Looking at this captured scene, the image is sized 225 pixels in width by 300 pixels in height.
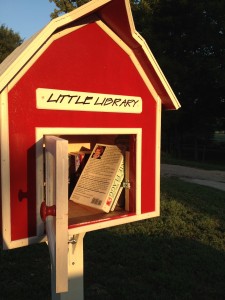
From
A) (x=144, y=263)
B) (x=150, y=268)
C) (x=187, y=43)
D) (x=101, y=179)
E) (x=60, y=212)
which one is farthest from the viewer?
(x=187, y=43)

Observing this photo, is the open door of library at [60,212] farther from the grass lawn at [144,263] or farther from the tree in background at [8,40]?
the tree in background at [8,40]

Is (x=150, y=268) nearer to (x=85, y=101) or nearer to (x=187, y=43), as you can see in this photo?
(x=85, y=101)

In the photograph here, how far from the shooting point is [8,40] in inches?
990

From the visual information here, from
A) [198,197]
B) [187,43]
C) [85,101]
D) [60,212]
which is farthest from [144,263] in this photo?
[187,43]

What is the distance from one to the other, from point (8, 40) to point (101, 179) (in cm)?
2530

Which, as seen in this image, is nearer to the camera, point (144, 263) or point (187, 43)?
point (144, 263)

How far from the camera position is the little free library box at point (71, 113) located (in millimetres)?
1650

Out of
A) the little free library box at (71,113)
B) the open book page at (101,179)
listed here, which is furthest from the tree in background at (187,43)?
the little free library box at (71,113)

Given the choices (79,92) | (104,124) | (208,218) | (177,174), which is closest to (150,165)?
(104,124)

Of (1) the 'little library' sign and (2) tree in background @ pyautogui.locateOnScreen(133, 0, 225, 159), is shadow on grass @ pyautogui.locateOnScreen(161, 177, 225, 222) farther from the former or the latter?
(2) tree in background @ pyautogui.locateOnScreen(133, 0, 225, 159)

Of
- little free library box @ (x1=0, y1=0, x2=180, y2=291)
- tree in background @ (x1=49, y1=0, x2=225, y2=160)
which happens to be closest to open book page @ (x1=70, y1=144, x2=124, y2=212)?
little free library box @ (x1=0, y1=0, x2=180, y2=291)

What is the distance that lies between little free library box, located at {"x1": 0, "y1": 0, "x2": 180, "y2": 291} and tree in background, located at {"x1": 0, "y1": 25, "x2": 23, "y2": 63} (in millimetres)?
22834

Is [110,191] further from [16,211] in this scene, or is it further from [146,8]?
[146,8]

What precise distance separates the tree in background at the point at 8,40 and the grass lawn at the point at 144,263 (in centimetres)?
2077
